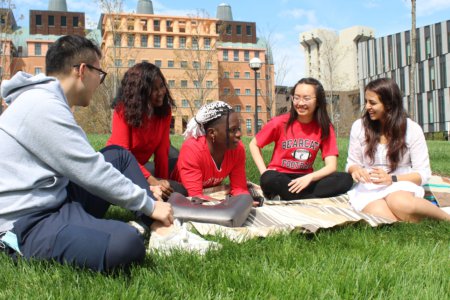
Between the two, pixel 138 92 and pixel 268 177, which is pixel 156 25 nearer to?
pixel 268 177

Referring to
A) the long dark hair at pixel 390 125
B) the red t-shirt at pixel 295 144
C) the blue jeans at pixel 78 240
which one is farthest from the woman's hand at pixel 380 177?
the blue jeans at pixel 78 240

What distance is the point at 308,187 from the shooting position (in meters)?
4.62

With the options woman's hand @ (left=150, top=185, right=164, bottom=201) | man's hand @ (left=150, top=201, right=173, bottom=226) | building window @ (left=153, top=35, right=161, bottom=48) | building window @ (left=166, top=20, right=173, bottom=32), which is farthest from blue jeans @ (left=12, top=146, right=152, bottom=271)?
building window @ (left=166, top=20, right=173, bottom=32)

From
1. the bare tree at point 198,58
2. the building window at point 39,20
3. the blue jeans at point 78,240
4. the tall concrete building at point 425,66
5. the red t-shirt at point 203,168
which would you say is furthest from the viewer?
the building window at point 39,20

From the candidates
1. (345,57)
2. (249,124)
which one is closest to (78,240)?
(345,57)

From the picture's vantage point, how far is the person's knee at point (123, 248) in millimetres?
2023

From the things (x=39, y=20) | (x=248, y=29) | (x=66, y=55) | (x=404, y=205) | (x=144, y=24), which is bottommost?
(x=404, y=205)

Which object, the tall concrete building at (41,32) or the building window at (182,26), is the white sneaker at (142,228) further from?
the building window at (182,26)

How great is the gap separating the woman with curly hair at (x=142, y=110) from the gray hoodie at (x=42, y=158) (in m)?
1.62

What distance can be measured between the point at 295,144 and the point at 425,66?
149ft

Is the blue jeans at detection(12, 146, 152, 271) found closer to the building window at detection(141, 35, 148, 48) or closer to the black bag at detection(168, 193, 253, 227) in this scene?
the black bag at detection(168, 193, 253, 227)

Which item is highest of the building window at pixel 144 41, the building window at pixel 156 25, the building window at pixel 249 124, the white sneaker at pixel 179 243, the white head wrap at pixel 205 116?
the building window at pixel 156 25

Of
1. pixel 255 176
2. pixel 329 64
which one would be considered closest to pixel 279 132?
pixel 255 176

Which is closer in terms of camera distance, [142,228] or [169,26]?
[142,228]
